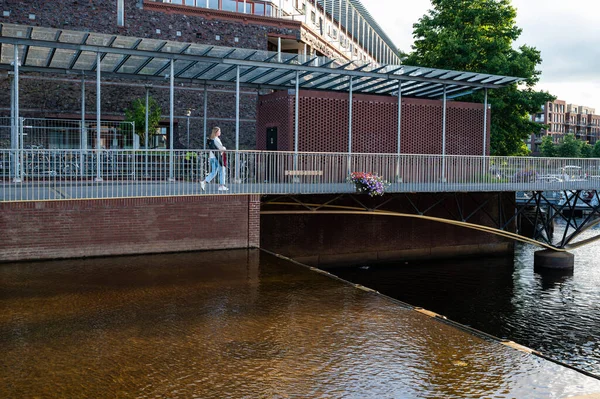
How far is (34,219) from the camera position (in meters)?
12.9

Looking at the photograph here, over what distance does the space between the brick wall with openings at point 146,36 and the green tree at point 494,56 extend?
9.56 m

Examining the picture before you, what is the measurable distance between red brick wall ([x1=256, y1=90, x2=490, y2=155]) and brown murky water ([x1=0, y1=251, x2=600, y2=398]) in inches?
468

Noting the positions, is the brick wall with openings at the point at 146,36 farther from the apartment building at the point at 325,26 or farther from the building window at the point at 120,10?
the apartment building at the point at 325,26

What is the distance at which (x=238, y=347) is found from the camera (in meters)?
7.32

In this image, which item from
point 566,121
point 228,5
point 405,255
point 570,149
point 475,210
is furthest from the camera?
point 566,121

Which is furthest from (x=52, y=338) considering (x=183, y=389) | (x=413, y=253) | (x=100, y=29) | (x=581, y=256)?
(x=100, y=29)

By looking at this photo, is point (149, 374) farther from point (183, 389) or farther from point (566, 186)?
point (566, 186)

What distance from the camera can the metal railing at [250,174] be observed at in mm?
13953

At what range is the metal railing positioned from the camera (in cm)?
1395

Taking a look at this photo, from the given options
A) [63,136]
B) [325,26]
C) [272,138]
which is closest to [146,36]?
[63,136]

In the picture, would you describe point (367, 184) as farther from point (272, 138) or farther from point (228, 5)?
point (228, 5)

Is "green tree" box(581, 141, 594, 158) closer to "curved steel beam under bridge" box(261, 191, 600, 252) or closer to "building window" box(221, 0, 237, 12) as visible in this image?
"building window" box(221, 0, 237, 12)

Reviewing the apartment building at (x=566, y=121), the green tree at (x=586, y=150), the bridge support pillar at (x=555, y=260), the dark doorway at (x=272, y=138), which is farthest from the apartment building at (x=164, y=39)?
the apartment building at (x=566, y=121)

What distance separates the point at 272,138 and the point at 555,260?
39.7ft
